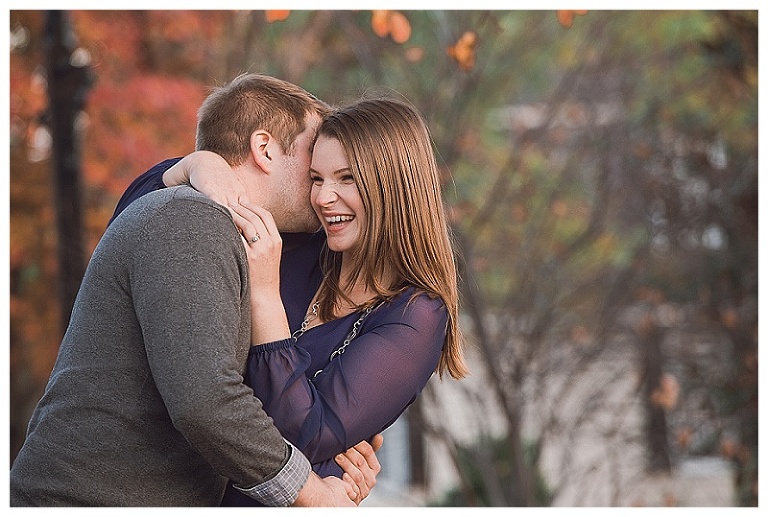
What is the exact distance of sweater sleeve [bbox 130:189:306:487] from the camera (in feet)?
5.91

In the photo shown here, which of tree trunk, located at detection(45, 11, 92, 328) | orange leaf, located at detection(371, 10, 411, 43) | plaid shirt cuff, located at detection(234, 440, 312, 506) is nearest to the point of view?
plaid shirt cuff, located at detection(234, 440, 312, 506)

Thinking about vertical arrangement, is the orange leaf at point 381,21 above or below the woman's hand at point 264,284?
above

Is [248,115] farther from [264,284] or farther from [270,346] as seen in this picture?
[270,346]

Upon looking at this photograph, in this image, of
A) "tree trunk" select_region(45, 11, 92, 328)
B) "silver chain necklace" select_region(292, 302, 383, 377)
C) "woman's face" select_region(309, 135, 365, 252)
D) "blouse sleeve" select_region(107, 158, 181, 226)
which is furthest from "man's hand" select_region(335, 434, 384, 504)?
"tree trunk" select_region(45, 11, 92, 328)

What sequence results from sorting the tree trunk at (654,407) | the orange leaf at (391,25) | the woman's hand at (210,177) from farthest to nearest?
the tree trunk at (654,407) < the orange leaf at (391,25) < the woman's hand at (210,177)

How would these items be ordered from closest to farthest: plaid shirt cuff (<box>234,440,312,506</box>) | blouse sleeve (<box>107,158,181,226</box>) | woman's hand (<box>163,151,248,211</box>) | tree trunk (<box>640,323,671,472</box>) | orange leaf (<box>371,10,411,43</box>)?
plaid shirt cuff (<box>234,440,312,506</box>) → woman's hand (<box>163,151,248,211</box>) → blouse sleeve (<box>107,158,181,226</box>) → orange leaf (<box>371,10,411,43</box>) → tree trunk (<box>640,323,671,472</box>)

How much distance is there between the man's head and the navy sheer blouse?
0.22m

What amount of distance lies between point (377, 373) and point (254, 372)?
0.88 ft

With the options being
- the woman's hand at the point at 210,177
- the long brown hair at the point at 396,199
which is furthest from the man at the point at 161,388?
the long brown hair at the point at 396,199

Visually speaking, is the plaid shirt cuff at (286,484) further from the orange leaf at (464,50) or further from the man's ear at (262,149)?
the orange leaf at (464,50)

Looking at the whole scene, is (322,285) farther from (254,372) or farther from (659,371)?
(659,371)

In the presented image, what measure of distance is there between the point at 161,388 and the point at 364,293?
2.16ft

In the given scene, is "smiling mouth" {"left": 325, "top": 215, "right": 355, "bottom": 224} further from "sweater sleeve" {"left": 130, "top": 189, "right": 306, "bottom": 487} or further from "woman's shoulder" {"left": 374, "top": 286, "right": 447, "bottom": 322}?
"sweater sleeve" {"left": 130, "top": 189, "right": 306, "bottom": 487}

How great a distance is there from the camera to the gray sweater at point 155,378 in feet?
5.95
